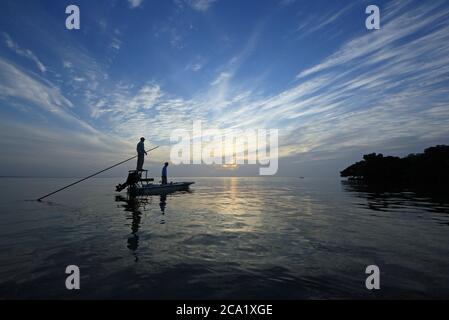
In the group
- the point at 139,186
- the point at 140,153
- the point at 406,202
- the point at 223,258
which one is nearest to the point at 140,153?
the point at 140,153

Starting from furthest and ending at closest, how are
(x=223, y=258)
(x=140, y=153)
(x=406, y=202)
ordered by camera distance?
(x=140, y=153)
(x=406, y=202)
(x=223, y=258)

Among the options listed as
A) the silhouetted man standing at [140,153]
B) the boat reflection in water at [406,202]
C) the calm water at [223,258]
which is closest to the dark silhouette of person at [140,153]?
the silhouetted man standing at [140,153]

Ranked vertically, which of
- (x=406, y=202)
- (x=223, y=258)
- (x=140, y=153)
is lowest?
(x=406, y=202)

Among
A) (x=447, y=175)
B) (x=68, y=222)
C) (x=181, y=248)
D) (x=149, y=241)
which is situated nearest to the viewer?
(x=181, y=248)

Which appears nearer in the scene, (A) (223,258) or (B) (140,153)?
(A) (223,258)

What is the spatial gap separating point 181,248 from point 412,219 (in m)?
14.1

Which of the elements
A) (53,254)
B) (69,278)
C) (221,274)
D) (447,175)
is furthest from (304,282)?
(447,175)

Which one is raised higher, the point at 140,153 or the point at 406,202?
the point at 140,153

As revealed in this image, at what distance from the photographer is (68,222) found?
1326cm

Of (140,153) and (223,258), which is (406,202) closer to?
(223,258)

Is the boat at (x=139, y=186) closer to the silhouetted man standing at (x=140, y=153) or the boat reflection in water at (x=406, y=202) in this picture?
the silhouetted man standing at (x=140, y=153)

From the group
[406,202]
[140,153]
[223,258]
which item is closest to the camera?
[223,258]
